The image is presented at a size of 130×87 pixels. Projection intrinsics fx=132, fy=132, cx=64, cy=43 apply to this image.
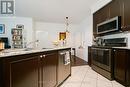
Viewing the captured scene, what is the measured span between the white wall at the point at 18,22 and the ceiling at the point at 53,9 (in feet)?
1.36

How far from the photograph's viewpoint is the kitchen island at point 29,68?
134cm

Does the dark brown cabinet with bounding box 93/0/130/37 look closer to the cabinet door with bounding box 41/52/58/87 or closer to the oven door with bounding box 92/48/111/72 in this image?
the oven door with bounding box 92/48/111/72

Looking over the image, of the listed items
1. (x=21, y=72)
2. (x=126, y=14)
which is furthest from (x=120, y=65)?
(x=21, y=72)

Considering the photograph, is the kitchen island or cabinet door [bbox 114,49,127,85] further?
cabinet door [bbox 114,49,127,85]

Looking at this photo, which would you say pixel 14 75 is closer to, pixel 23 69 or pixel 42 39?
pixel 23 69

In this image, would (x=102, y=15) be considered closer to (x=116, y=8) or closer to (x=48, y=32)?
(x=116, y=8)

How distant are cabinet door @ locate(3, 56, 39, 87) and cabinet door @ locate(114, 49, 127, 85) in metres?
1.98

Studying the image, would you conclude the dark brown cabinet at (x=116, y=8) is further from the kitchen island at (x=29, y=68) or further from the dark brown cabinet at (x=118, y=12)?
the kitchen island at (x=29, y=68)

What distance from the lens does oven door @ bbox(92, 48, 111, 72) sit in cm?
354

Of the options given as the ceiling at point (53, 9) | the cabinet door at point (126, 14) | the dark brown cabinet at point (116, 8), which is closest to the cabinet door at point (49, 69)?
the cabinet door at point (126, 14)

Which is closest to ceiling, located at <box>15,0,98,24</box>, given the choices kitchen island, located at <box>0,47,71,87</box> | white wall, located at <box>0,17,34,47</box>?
white wall, located at <box>0,17,34,47</box>

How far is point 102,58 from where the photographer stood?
3.91 m

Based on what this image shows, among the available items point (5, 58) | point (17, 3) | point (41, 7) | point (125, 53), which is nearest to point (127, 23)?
point (125, 53)

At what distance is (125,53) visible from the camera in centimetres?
287
